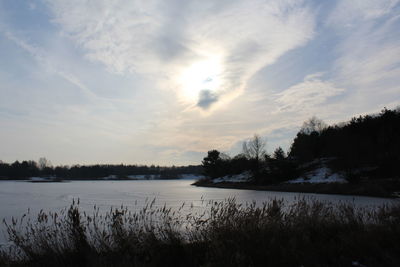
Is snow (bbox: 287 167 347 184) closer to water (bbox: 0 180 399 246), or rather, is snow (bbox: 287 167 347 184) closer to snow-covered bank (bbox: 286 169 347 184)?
Result: snow-covered bank (bbox: 286 169 347 184)

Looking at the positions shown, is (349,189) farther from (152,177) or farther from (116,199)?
(152,177)

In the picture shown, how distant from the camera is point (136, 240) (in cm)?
661

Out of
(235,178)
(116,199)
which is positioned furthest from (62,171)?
(116,199)

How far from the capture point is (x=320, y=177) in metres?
46.2

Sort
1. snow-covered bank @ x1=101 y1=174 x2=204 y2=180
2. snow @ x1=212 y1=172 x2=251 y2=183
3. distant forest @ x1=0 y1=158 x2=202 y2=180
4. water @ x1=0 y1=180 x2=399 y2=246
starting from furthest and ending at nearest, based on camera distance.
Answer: snow-covered bank @ x1=101 y1=174 x2=204 y2=180
distant forest @ x1=0 y1=158 x2=202 y2=180
snow @ x1=212 y1=172 x2=251 y2=183
water @ x1=0 y1=180 x2=399 y2=246

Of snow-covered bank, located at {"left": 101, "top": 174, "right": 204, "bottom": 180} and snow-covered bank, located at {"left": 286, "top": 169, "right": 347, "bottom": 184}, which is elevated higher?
snow-covered bank, located at {"left": 286, "top": 169, "right": 347, "bottom": 184}

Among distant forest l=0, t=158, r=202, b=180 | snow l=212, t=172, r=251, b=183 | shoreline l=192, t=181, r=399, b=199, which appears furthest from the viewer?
distant forest l=0, t=158, r=202, b=180

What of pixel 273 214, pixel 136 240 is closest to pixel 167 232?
pixel 136 240

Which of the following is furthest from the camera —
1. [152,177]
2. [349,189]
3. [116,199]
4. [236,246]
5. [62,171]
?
[152,177]

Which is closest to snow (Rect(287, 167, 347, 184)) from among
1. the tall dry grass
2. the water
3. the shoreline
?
the shoreline

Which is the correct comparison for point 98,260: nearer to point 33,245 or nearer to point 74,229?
point 74,229

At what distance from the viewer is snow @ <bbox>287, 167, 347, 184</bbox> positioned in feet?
141

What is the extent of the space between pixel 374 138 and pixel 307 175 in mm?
11562

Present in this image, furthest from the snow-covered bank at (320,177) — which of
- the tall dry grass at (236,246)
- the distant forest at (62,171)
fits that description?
the distant forest at (62,171)
